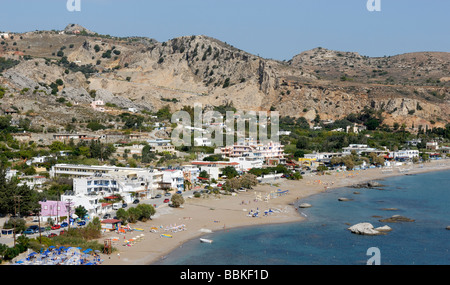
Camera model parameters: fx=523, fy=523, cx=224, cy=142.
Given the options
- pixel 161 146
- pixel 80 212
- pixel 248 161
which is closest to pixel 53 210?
pixel 80 212

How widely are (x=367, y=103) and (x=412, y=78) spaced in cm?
3229

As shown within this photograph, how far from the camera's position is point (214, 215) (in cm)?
3369

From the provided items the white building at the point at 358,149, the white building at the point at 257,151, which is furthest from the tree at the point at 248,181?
the white building at the point at 358,149

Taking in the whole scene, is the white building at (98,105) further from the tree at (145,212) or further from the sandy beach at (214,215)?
the tree at (145,212)

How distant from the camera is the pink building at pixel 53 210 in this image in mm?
29578

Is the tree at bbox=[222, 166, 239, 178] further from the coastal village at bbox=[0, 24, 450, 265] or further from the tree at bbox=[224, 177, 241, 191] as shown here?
the tree at bbox=[224, 177, 241, 191]

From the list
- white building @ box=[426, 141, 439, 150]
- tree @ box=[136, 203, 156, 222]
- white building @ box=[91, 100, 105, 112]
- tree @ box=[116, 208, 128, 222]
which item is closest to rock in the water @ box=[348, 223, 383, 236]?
tree @ box=[136, 203, 156, 222]

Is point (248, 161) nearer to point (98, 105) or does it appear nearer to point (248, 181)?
point (248, 181)

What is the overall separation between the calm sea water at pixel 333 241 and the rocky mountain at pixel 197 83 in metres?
48.5

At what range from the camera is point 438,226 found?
3219 centimetres

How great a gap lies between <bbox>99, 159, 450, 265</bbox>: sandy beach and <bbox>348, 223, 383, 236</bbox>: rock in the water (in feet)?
14.2

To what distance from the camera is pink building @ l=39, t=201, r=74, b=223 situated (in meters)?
29.6
